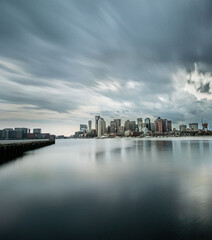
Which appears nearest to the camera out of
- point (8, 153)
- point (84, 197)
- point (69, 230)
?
point (69, 230)

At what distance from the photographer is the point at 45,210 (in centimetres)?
682

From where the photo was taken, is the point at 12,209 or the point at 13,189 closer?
the point at 12,209

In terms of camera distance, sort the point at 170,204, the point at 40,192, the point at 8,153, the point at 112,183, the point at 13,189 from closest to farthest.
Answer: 1. the point at 170,204
2. the point at 40,192
3. the point at 13,189
4. the point at 112,183
5. the point at 8,153

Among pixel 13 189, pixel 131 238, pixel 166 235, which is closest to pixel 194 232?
pixel 166 235

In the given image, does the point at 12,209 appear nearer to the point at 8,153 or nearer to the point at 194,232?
the point at 194,232

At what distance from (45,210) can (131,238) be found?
13.4ft

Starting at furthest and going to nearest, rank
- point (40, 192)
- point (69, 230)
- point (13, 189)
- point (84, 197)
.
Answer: point (13, 189), point (40, 192), point (84, 197), point (69, 230)

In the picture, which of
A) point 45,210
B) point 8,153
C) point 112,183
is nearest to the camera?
point 45,210

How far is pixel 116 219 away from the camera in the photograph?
5.94 metres

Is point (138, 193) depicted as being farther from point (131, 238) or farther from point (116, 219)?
point (131, 238)

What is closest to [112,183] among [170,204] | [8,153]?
[170,204]

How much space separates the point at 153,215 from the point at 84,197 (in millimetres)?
3934

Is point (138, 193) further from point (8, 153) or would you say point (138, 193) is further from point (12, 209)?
point (8, 153)

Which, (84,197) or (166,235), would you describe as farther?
(84,197)
